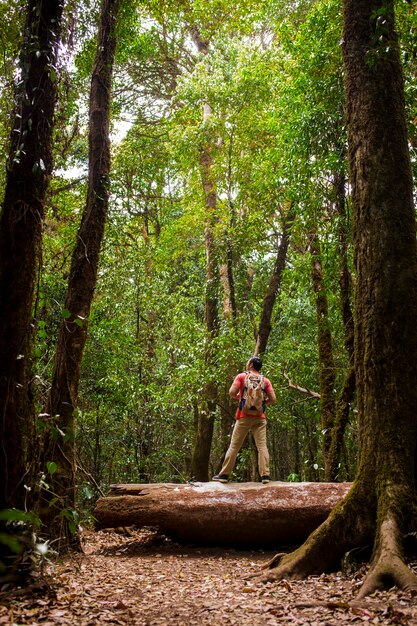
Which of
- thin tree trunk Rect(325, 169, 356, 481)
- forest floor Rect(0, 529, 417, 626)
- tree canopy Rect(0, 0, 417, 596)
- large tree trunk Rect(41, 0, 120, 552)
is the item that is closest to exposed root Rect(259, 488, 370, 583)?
forest floor Rect(0, 529, 417, 626)

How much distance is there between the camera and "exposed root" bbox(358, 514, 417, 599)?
4.32m

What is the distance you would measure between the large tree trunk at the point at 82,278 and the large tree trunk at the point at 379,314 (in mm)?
3324

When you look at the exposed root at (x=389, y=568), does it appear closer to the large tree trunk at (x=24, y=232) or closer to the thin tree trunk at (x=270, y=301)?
the large tree trunk at (x=24, y=232)

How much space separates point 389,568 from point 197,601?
1.68 m

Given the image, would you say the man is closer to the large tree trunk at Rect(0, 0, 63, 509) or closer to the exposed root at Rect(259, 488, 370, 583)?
the exposed root at Rect(259, 488, 370, 583)

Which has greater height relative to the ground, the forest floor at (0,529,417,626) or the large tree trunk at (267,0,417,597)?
the large tree trunk at (267,0,417,597)

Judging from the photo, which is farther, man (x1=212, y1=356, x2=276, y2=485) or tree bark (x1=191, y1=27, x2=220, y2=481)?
tree bark (x1=191, y1=27, x2=220, y2=481)

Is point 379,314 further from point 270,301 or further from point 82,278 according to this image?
point 270,301

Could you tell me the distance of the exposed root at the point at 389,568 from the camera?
432 centimetres

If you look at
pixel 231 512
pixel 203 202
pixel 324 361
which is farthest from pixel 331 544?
pixel 203 202

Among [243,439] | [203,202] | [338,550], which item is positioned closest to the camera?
[338,550]

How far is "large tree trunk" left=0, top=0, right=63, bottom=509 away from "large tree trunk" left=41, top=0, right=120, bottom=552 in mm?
2417

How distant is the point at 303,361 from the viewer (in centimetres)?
1625

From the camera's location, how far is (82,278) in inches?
322
